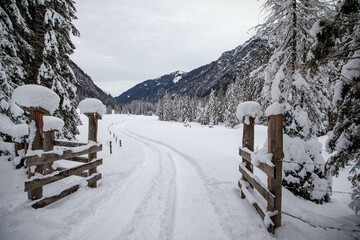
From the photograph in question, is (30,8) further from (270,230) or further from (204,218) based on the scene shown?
(270,230)

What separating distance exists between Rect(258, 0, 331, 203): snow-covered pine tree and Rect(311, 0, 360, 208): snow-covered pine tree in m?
1.69

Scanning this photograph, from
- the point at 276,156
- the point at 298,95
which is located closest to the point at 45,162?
the point at 276,156

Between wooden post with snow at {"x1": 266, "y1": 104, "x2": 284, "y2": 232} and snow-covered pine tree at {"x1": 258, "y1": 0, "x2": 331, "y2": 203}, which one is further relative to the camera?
snow-covered pine tree at {"x1": 258, "y1": 0, "x2": 331, "y2": 203}

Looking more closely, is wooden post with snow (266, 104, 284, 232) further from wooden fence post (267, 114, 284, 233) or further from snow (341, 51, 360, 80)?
snow (341, 51, 360, 80)

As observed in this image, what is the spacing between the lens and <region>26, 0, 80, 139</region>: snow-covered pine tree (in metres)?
8.63

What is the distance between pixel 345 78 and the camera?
2.92 metres

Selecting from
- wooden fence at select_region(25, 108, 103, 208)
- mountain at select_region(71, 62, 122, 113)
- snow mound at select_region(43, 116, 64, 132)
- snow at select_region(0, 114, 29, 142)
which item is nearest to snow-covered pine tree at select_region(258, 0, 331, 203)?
wooden fence at select_region(25, 108, 103, 208)

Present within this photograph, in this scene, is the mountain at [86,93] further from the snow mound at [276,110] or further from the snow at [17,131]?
the snow mound at [276,110]

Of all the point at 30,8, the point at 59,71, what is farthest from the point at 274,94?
the point at 30,8

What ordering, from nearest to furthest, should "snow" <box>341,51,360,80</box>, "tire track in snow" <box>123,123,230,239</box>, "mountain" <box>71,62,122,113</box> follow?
1. "snow" <box>341,51,360,80</box>
2. "tire track in snow" <box>123,123,230,239</box>
3. "mountain" <box>71,62,122,113</box>

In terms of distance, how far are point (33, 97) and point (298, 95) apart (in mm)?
8620

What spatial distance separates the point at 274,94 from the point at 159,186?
565cm

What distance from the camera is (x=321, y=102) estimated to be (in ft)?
19.8

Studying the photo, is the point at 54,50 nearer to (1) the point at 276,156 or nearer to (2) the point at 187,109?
(1) the point at 276,156
